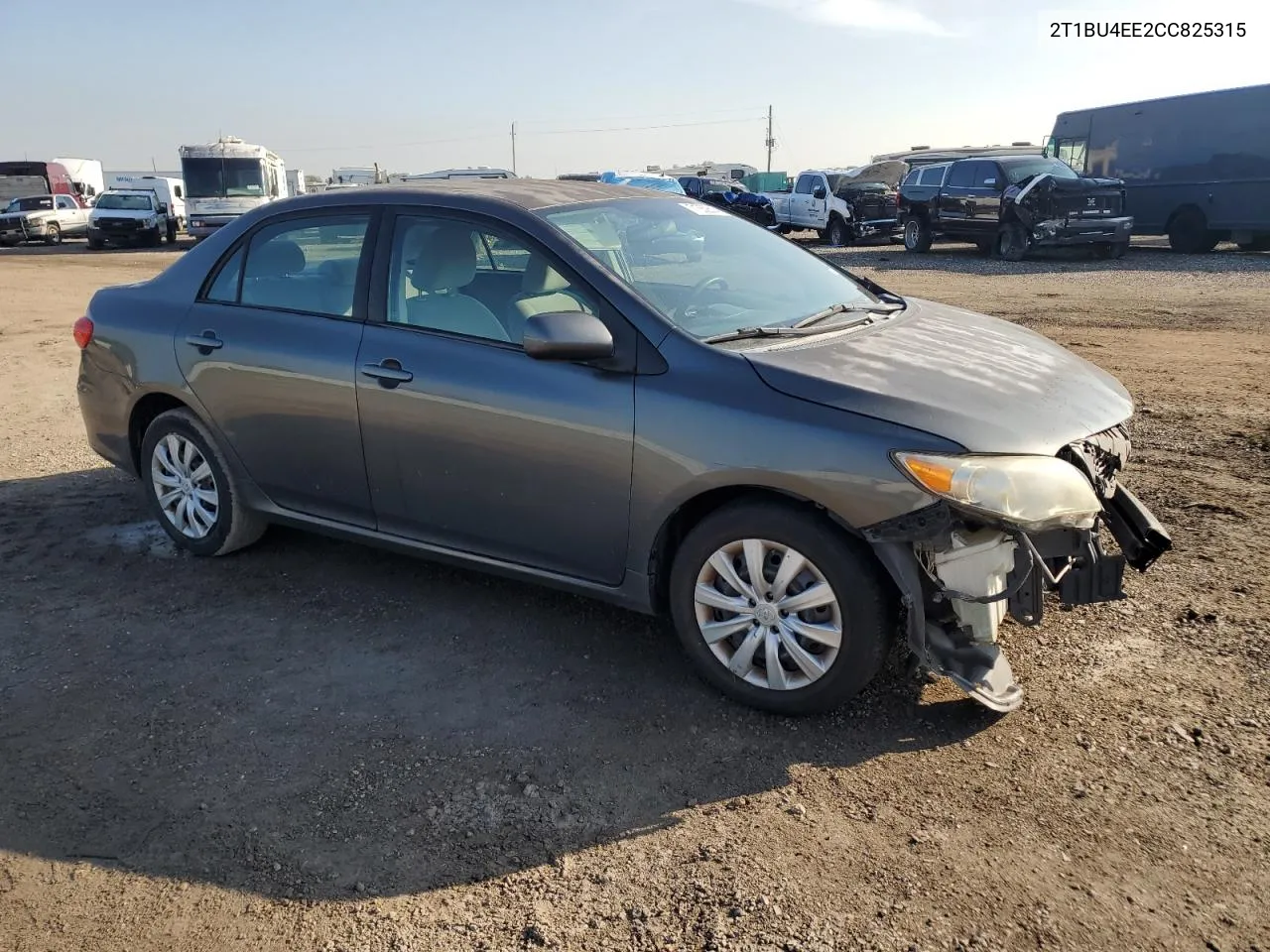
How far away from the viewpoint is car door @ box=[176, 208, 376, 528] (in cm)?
431

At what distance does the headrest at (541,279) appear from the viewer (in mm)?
3850

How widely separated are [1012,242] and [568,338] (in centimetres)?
1822

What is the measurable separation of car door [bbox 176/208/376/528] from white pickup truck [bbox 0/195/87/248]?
3366cm

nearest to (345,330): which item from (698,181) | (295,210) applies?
(295,210)

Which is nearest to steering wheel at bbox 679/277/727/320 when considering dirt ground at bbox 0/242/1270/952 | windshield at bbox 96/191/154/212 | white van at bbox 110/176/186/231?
dirt ground at bbox 0/242/1270/952

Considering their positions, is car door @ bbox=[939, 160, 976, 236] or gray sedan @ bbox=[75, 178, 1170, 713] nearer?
gray sedan @ bbox=[75, 178, 1170, 713]

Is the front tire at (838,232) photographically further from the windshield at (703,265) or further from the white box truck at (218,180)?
the windshield at (703,265)

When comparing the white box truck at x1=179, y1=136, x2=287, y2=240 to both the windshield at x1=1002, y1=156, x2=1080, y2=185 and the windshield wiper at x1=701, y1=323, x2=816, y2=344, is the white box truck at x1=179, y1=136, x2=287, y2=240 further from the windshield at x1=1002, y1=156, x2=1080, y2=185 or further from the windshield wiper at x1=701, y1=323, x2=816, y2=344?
the windshield wiper at x1=701, y1=323, x2=816, y2=344

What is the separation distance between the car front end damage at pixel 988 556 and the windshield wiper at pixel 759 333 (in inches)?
34.3

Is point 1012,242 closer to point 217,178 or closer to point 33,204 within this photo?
point 217,178

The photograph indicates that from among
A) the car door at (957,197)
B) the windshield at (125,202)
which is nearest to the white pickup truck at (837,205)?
the car door at (957,197)

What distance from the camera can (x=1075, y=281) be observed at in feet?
51.8

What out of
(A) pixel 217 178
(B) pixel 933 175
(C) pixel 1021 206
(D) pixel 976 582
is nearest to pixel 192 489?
(D) pixel 976 582

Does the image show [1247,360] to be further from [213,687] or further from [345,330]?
[213,687]
